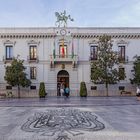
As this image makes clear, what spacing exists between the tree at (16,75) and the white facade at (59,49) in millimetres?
2756

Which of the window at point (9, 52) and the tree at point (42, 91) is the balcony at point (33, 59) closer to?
the window at point (9, 52)

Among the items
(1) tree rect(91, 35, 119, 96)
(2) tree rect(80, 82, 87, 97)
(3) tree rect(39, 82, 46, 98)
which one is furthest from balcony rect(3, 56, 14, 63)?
(1) tree rect(91, 35, 119, 96)

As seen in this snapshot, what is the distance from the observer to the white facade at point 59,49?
48375 millimetres

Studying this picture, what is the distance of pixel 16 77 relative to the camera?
44875 millimetres

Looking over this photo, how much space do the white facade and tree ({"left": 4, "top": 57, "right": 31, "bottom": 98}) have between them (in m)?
2.76

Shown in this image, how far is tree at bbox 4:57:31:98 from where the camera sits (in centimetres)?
4480

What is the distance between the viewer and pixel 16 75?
44.7 m

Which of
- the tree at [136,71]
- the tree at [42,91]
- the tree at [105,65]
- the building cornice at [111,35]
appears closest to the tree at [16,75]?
the tree at [42,91]

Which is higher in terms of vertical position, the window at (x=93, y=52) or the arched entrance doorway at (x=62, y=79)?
the window at (x=93, y=52)

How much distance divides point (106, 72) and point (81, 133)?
32.0m

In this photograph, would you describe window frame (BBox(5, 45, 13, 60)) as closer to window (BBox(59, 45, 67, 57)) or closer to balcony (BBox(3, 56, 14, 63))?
balcony (BBox(3, 56, 14, 63))

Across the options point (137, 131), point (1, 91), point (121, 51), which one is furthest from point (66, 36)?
point (137, 131)

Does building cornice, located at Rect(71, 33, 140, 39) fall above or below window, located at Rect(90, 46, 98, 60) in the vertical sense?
above

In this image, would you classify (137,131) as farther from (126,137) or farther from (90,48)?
(90,48)
